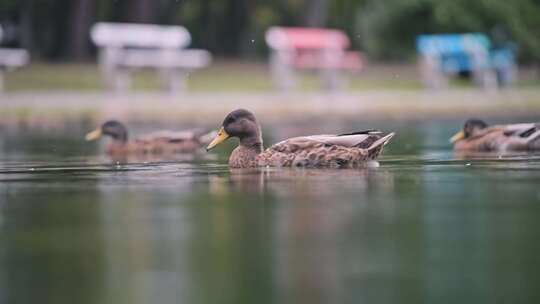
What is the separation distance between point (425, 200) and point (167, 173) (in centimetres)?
Result: 404

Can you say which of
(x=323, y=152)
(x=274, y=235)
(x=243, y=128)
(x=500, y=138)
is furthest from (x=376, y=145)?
(x=274, y=235)

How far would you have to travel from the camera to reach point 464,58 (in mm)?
35406

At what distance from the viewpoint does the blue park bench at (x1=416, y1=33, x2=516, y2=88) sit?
33.8m

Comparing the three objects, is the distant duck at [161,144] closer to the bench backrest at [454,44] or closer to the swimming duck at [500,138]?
the swimming duck at [500,138]

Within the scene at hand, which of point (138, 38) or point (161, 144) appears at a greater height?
point (138, 38)

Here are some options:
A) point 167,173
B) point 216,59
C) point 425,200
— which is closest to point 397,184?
point 425,200

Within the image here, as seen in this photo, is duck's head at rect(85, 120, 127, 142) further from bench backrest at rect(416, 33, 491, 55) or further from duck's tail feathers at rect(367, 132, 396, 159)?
bench backrest at rect(416, 33, 491, 55)

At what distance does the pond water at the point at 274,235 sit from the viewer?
693 centimetres

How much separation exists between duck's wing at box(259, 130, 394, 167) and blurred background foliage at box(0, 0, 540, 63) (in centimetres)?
1697

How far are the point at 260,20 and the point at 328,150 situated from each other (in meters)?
40.0

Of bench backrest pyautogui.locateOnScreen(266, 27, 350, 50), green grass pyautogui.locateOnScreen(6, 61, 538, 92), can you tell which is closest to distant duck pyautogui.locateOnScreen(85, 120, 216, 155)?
green grass pyautogui.locateOnScreen(6, 61, 538, 92)

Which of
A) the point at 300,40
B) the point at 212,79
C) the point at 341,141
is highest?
the point at 300,40

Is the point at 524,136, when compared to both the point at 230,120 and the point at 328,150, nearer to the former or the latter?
the point at 328,150

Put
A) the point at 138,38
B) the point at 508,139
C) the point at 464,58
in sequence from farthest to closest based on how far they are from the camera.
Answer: the point at 464,58 → the point at 138,38 → the point at 508,139
